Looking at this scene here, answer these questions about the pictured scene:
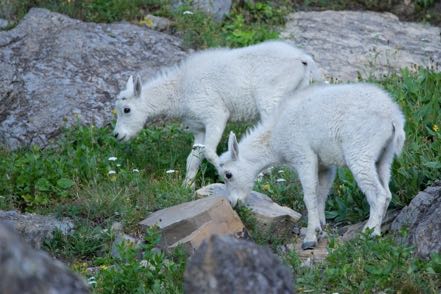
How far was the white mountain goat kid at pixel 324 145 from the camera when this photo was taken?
8.90 m

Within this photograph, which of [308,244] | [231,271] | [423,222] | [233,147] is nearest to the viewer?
[231,271]

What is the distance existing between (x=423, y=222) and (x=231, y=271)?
4.48 m

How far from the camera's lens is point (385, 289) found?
23.4 feet

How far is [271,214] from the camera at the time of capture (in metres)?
9.58

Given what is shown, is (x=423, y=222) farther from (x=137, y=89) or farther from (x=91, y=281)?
(x=137, y=89)

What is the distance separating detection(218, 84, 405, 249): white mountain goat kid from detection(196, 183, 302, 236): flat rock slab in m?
0.21

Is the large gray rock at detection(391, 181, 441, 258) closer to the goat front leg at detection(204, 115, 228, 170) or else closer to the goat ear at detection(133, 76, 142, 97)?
the goat front leg at detection(204, 115, 228, 170)

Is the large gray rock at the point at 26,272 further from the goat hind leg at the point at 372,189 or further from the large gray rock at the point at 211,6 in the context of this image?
the large gray rock at the point at 211,6

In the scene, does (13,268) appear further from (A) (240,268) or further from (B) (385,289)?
(B) (385,289)

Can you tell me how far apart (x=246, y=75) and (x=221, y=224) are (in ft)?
10.7

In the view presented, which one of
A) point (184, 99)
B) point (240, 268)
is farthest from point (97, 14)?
point (240, 268)

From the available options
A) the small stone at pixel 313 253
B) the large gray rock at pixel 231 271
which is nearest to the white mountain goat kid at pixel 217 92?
the small stone at pixel 313 253

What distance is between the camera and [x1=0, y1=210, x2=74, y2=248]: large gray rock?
923 centimetres

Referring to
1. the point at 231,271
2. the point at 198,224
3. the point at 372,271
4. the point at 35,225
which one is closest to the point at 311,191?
the point at 198,224
